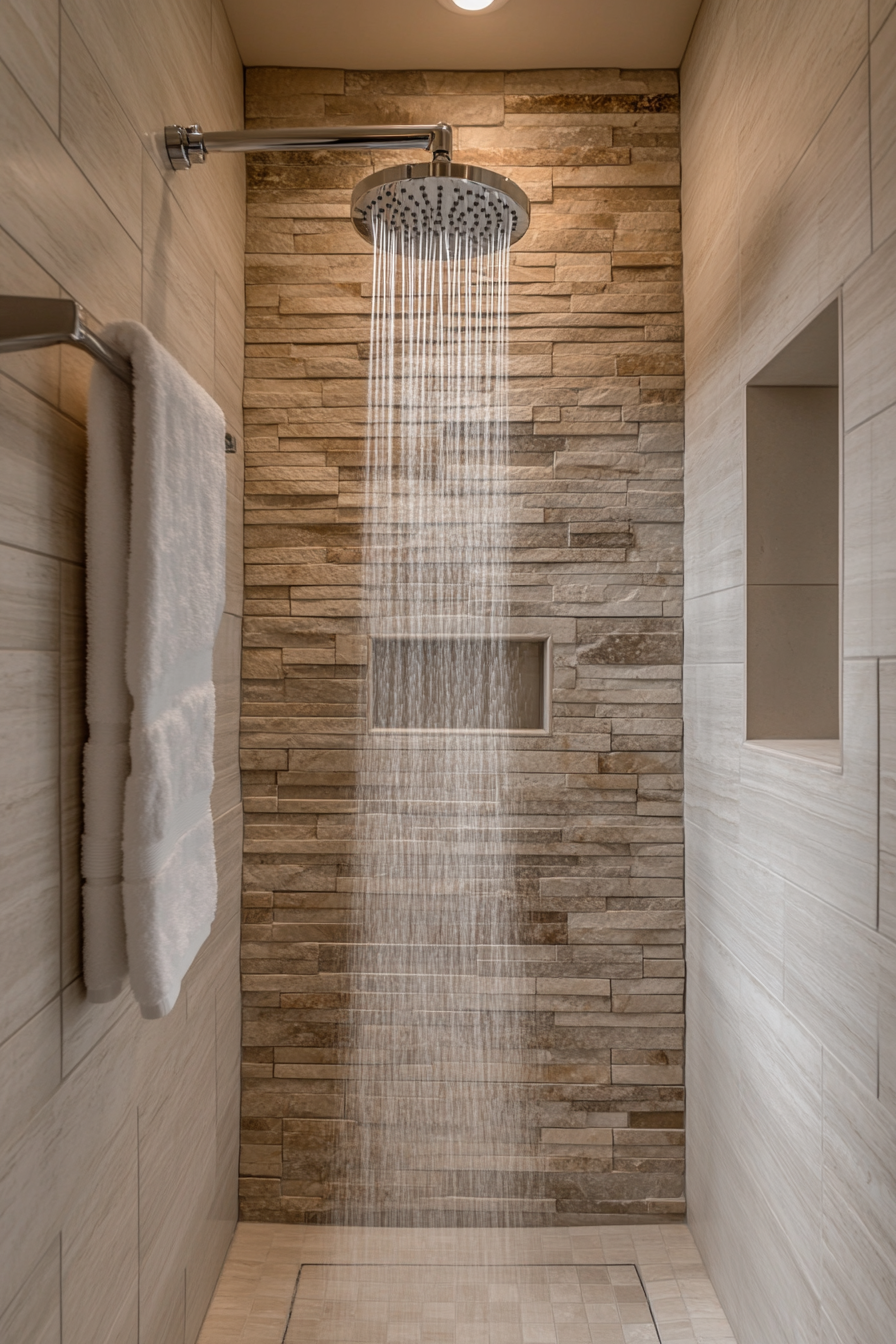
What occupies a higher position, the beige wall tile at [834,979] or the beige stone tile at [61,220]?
the beige stone tile at [61,220]

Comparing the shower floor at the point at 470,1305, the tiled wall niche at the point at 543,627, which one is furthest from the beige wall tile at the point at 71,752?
the shower floor at the point at 470,1305

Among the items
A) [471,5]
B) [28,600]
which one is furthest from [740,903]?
[471,5]

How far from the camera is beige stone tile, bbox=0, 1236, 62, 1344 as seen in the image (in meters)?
0.85

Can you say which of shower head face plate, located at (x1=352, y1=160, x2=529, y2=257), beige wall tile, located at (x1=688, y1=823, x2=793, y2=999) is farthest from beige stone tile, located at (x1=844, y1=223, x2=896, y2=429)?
beige wall tile, located at (x1=688, y1=823, x2=793, y2=999)

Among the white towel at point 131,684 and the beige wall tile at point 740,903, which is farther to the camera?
the beige wall tile at point 740,903

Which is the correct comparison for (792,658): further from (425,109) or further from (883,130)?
(425,109)

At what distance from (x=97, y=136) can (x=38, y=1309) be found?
4.24 ft

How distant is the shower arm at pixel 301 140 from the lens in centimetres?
131

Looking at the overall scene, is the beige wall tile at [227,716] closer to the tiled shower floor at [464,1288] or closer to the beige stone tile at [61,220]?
the beige stone tile at [61,220]

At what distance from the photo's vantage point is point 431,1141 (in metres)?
1.85

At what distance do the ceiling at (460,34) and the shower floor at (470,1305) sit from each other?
7.91ft

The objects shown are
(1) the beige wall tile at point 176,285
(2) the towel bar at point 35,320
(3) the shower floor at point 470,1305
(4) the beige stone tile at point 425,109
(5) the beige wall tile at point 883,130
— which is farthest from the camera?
(4) the beige stone tile at point 425,109

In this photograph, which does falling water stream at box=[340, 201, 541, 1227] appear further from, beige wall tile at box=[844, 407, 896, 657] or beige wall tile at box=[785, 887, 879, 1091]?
beige wall tile at box=[844, 407, 896, 657]

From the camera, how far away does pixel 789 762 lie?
49.8 inches
